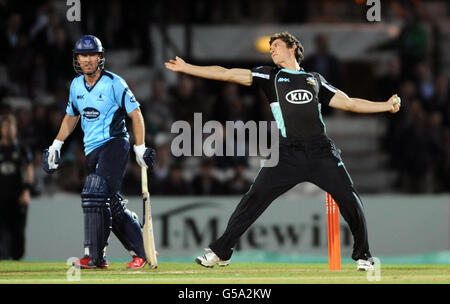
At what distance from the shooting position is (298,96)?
31.4 ft

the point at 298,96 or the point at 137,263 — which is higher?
the point at 298,96

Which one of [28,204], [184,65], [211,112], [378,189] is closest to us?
[184,65]

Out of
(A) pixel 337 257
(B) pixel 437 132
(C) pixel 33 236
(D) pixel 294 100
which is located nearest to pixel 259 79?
(D) pixel 294 100

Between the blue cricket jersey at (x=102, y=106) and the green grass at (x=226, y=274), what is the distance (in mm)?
1272

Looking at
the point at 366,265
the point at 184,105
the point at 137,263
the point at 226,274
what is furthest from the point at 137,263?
the point at 184,105

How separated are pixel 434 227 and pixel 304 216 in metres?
1.99

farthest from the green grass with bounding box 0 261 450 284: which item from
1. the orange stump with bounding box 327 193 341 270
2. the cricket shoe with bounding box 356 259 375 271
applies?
the orange stump with bounding box 327 193 341 270

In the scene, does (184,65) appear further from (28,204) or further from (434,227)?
(434,227)

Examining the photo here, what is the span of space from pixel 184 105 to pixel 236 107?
84 cm

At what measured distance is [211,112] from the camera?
55.0 ft

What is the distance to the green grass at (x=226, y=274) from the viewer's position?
8992 mm

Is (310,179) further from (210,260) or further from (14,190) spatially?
(14,190)

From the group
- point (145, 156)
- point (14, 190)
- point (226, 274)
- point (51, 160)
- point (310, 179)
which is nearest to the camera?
point (310, 179)

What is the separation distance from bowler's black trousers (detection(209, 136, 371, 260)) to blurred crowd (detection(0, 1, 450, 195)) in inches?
245
